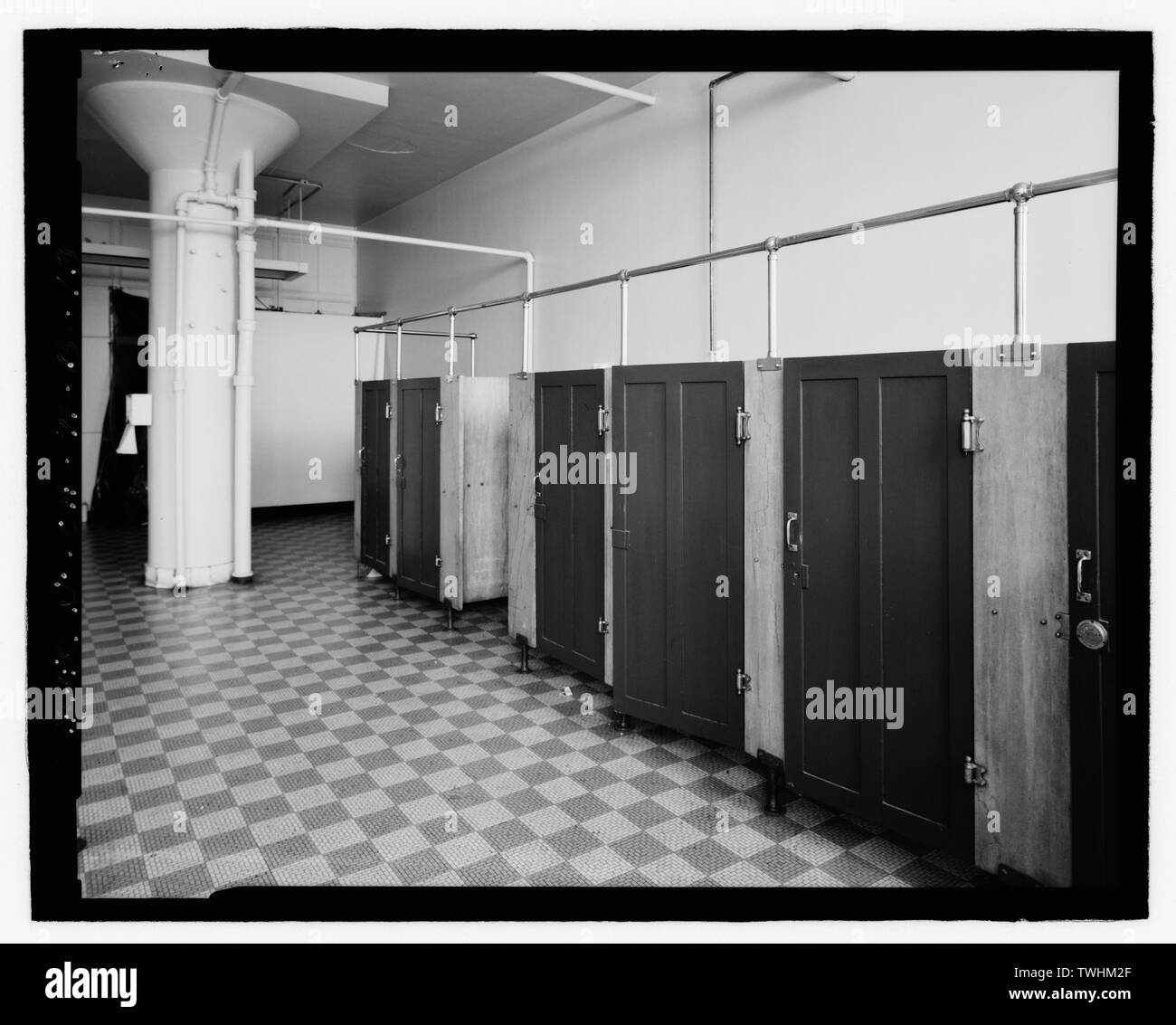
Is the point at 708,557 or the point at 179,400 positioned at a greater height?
the point at 179,400

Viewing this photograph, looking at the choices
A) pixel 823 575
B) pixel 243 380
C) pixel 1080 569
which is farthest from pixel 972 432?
pixel 243 380

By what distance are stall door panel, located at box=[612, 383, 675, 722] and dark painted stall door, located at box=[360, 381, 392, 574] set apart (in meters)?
3.64

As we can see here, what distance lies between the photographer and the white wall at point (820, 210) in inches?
162

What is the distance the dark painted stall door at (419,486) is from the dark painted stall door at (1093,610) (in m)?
4.77

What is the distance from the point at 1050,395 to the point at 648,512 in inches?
77.6

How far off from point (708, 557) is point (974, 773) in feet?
4.69

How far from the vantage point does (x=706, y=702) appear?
3756mm

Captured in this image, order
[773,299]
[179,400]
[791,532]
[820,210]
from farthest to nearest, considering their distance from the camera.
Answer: [179,400]
[820,210]
[773,299]
[791,532]

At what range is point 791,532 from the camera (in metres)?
3.24

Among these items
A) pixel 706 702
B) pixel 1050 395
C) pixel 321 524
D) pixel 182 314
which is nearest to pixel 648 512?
pixel 706 702

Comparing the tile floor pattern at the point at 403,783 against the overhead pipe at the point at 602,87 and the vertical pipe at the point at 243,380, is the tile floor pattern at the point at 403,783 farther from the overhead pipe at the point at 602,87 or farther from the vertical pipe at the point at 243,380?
the overhead pipe at the point at 602,87

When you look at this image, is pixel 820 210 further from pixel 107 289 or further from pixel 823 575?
pixel 107 289
